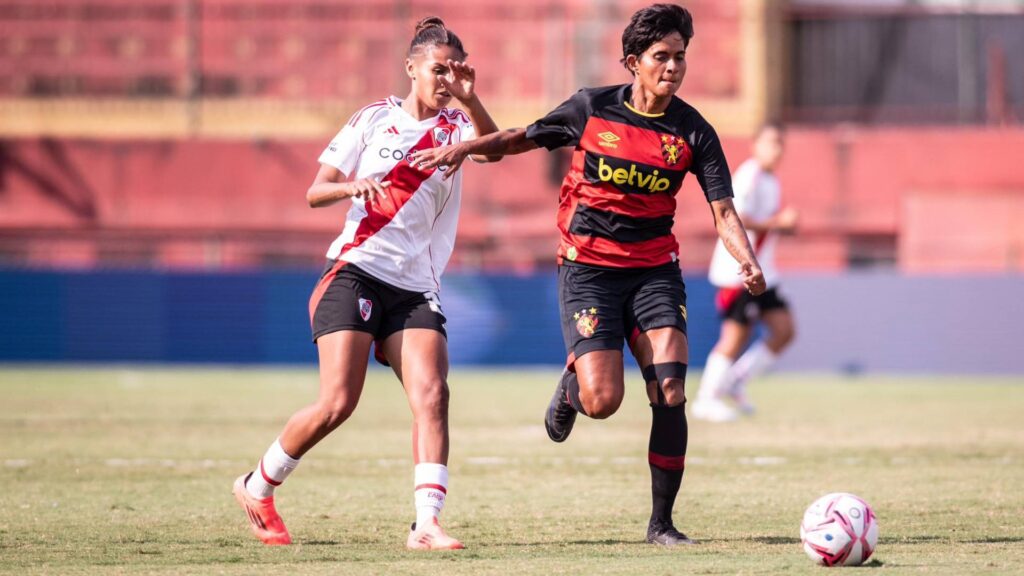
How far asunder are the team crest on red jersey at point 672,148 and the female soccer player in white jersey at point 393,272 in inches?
29.8

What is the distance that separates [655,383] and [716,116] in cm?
2255

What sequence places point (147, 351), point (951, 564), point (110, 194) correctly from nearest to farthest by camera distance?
point (951, 564)
point (147, 351)
point (110, 194)

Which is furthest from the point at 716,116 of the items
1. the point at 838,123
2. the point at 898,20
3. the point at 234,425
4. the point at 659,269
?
the point at 659,269

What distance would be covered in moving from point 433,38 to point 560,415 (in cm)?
200

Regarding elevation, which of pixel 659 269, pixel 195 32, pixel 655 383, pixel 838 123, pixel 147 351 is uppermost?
pixel 195 32

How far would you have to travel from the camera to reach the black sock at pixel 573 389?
22.9 feet

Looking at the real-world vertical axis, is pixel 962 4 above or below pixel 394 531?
above

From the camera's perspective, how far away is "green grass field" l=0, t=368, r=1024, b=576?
19.2 ft

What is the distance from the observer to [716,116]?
2842 centimetres

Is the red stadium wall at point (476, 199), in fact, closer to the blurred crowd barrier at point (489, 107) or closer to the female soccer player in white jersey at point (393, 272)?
the blurred crowd barrier at point (489, 107)

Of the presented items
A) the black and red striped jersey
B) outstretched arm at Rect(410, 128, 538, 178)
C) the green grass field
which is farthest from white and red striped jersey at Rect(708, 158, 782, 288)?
outstretched arm at Rect(410, 128, 538, 178)

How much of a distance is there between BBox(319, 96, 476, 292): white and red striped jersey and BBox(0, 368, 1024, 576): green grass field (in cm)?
119

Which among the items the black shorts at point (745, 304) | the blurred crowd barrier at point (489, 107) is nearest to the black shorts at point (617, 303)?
the black shorts at point (745, 304)

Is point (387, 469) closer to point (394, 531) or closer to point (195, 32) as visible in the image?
point (394, 531)
